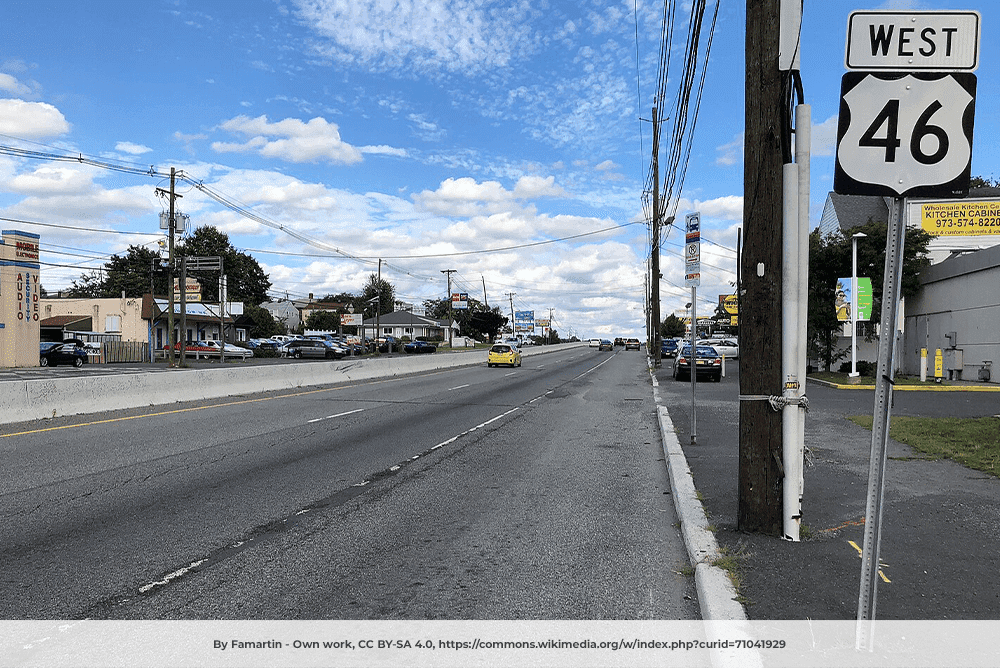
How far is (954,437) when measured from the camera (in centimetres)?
1122

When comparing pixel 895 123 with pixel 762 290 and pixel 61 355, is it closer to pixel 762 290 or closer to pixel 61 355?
pixel 762 290

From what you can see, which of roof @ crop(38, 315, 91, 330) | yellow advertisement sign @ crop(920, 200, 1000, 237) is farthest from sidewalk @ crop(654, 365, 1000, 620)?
roof @ crop(38, 315, 91, 330)

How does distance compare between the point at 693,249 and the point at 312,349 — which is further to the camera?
the point at 312,349

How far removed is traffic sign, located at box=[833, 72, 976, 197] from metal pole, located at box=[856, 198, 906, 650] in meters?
0.19

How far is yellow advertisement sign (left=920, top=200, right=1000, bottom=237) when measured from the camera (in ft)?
108

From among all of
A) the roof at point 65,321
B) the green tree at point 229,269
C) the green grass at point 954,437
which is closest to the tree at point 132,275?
the green tree at point 229,269

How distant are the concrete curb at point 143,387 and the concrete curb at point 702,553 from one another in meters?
11.4

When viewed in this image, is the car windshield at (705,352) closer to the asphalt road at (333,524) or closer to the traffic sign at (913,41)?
the asphalt road at (333,524)

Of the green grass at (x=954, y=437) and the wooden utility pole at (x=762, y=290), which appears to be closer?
the wooden utility pole at (x=762, y=290)

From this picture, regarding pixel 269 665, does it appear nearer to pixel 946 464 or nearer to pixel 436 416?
pixel 946 464

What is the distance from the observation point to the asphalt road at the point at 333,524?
4602 millimetres

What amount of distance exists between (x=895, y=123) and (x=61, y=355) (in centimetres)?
4756

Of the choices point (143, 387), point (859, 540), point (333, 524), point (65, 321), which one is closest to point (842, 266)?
point (143, 387)

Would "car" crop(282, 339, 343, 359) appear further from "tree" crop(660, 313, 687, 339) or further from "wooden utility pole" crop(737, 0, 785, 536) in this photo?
"tree" crop(660, 313, 687, 339)
